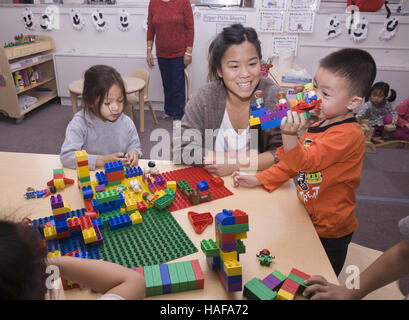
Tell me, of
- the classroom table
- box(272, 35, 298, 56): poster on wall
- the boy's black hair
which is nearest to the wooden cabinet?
the classroom table

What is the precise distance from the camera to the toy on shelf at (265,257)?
2.94 feet

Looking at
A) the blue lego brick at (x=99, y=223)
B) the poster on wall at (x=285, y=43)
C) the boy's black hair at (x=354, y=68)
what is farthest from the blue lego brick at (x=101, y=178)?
the poster on wall at (x=285, y=43)

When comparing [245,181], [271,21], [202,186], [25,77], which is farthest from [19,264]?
[25,77]

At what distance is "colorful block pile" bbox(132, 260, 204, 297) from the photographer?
31.6 inches

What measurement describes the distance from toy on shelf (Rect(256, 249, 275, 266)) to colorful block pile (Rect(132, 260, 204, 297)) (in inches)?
7.2

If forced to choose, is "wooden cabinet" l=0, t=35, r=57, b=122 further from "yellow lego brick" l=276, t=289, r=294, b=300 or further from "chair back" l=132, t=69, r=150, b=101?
"yellow lego brick" l=276, t=289, r=294, b=300

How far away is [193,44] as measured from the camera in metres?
4.07

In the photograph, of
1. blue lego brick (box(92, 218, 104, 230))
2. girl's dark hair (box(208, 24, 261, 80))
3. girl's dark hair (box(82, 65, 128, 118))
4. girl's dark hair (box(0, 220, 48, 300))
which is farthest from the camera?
girl's dark hair (box(82, 65, 128, 118))

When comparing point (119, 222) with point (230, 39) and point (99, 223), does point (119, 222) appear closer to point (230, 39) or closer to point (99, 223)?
point (99, 223)

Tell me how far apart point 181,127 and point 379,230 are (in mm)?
1654

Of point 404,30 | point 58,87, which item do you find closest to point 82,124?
point 58,87

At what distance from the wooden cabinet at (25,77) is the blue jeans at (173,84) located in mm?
1709

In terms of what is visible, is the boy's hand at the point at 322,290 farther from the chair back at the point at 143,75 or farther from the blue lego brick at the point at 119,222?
the chair back at the point at 143,75
